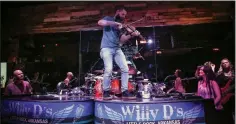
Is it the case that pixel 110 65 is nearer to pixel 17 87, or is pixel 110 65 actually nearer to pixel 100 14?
pixel 17 87

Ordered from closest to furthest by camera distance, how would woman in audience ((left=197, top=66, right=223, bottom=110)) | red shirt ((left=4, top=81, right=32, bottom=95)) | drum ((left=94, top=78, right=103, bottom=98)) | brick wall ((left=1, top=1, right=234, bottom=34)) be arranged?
woman in audience ((left=197, top=66, right=223, bottom=110)) < drum ((left=94, top=78, right=103, bottom=98)) < red shirt ((left=4, top=81, right=32, bottom=95)) < brick wall ((left=1, top=1, right=234, bottom=34))

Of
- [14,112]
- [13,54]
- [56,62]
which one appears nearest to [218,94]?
[14,112]

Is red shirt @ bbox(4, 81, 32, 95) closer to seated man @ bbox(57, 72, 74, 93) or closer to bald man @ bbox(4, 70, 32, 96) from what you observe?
bald man @ bbox(4, 70, 32, 96)

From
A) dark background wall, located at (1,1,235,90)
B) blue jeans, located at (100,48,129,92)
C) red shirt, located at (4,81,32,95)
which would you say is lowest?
red shirt, located at (4,81,32,95)

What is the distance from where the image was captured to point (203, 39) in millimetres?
5434

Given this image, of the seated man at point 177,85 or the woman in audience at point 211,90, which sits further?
the seated man at point 177,85

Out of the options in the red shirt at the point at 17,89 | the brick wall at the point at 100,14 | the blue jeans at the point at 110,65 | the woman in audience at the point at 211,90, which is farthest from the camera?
the brick wall at the point at 100,14

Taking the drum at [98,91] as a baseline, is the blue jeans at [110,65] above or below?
above

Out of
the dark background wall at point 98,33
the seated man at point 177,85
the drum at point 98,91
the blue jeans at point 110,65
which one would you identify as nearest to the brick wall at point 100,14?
the dark background wall at point 98,33

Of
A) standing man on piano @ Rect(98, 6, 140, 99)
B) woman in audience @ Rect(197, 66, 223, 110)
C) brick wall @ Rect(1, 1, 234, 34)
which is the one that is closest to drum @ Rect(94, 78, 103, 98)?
standing man on piano @ Rect(98, 6, 140, 99)

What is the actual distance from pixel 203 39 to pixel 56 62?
11.3 feet

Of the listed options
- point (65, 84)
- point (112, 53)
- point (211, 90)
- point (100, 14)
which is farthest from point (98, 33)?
point (211, 90)

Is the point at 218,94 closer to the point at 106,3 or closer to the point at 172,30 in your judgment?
the point at 172,30

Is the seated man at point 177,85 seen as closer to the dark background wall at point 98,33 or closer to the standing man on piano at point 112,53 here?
the dark background wall at point 98,33
